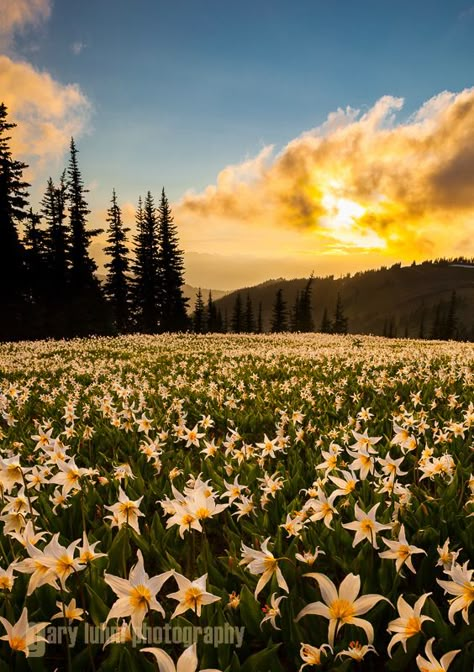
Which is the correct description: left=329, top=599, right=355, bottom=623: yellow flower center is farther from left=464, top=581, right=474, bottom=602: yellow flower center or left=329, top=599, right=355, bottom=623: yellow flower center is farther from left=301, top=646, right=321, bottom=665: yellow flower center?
left=464, top=581, right=474, bottom=602: yellow flower center

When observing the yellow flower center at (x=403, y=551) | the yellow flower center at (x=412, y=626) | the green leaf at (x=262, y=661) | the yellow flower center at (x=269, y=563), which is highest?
the yellow flower center at (x=269, y=563)

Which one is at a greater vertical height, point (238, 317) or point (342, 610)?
point (238, 317)

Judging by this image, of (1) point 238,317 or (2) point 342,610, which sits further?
(1) point 238,317

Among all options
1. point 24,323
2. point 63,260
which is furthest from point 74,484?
point 63,260

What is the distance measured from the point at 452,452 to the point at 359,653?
333cm

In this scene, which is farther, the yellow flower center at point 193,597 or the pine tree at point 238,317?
the pine tree at point 238,317

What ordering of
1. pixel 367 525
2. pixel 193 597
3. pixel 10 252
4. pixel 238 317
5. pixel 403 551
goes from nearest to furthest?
pixel 193 597 < pixel 403 551 < pixel 367 525 < pixel 10 252 < pixel 238 317

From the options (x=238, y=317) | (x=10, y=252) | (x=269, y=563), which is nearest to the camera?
(x=269, y=563)

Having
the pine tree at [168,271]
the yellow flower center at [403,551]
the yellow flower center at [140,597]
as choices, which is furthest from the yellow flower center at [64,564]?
the pine tree at [168,271]

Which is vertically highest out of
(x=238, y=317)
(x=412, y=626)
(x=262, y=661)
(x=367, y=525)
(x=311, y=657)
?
(x=238, y=317)

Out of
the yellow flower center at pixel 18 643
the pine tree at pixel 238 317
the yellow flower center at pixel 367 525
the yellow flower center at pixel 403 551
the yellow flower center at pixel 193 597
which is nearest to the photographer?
the yellow flower center at pixel 18 643

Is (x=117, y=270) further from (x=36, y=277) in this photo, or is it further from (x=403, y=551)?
(x=403, y=551)

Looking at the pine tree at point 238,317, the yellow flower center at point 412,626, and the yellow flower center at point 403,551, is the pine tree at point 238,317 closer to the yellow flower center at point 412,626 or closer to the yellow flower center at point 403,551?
the yellow flower center at point 403,551

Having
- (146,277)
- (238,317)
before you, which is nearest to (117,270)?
(146,277)
